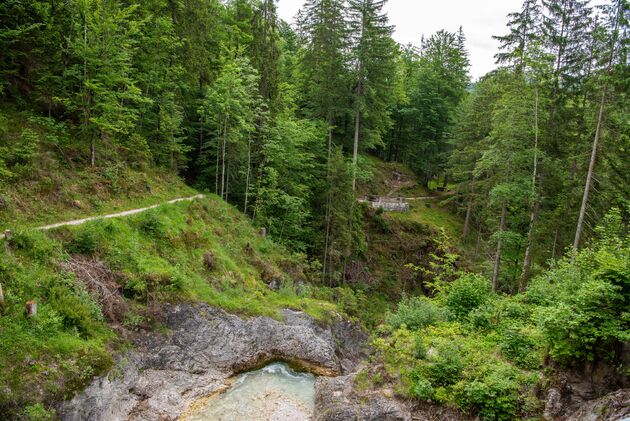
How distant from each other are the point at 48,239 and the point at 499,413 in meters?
14.3

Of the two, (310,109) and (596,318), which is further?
(310,109)

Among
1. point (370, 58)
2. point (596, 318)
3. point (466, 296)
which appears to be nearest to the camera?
point (596, 318)

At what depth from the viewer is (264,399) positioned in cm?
1305

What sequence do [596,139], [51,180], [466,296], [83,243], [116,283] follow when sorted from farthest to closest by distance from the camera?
[596,139] < [51,180] < [116,283] < [83,243] < [466,296]

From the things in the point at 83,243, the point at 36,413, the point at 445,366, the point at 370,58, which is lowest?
the point at 36,413

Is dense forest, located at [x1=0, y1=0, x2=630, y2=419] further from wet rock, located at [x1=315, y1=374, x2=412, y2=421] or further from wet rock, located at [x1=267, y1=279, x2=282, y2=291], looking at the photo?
wet rock, located at [x1=267, y1=279, x2=282, y2=291]

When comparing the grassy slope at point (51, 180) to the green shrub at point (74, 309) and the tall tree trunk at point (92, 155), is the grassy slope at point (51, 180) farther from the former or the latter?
the green shrub at point (74, 309)

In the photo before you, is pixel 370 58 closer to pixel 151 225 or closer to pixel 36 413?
pixel 151 225

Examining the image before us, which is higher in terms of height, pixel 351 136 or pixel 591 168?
pixel 351 136

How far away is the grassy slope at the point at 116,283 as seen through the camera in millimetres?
9789

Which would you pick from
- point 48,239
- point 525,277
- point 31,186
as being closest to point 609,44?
point 525,277

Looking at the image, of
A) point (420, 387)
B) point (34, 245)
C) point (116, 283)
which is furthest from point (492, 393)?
point (34, 245)

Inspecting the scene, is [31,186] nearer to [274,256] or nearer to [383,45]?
[274,256]

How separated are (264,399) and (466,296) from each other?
7.92 metres
